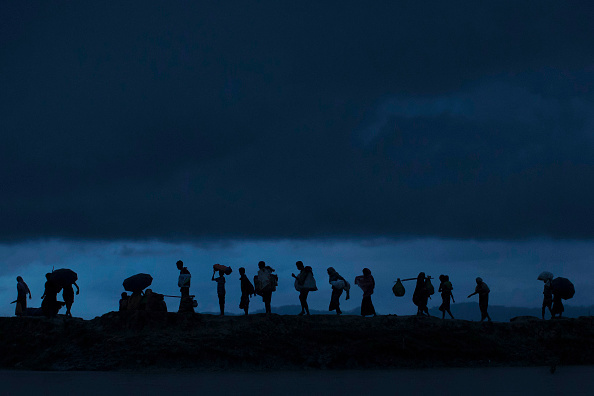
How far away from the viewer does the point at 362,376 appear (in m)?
22.9

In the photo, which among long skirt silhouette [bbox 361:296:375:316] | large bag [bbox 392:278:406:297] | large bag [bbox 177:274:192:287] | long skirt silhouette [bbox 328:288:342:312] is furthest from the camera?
large bag [bbox 392:278:406:297]

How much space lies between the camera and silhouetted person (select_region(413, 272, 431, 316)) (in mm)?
30266

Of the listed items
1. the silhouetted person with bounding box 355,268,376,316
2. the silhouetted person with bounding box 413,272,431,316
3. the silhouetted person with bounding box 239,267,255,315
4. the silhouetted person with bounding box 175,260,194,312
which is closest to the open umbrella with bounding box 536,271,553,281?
the silhouetted person with bounding box 413,272,431,316

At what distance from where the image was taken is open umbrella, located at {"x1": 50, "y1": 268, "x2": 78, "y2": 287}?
28.9 meters

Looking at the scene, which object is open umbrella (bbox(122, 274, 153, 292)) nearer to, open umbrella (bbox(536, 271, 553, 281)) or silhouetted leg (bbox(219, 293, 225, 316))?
silhouetted leg (bbox(219, 293, 225, 316))

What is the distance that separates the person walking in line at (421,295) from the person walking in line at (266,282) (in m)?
6.34

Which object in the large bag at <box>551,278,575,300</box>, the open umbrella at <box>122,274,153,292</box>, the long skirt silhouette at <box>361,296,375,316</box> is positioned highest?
the open umbrella at <box>122,274,153,292</box>

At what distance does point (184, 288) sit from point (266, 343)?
405 cm

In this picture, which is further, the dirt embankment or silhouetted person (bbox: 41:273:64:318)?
silhouetted person (bbox: 41:273:64:318)

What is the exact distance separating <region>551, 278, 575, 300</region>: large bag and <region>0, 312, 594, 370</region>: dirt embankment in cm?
239

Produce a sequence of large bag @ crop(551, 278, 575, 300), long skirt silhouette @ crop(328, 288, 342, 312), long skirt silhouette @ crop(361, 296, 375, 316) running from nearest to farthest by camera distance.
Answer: long skirt silhouette @ crop(328, 288, 342, 312) → long skirt silhouette @ crop(361, 296, 375, 316) → large bag @ crop(551, 278, 575, 300)

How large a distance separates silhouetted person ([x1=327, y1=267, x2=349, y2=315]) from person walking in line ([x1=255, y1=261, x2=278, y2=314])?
231cm

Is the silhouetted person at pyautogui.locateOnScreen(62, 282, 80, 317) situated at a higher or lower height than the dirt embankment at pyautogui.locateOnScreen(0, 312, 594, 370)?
higher

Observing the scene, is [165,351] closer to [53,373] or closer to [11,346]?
[53,373]
